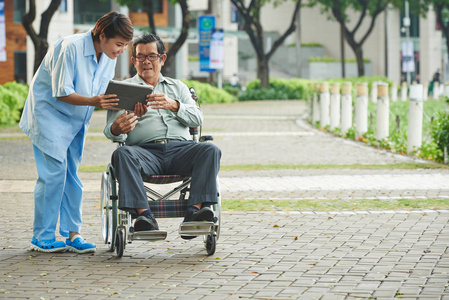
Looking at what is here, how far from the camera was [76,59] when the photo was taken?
20.7 feet

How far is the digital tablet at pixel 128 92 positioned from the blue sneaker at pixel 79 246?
1079 mm

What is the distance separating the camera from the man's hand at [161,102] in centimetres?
630

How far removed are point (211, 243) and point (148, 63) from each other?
1.45 meters

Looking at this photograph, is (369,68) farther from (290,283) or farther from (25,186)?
(290,283)

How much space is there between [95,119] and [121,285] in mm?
20794

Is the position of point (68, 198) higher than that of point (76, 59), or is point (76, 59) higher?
point (76, 59)

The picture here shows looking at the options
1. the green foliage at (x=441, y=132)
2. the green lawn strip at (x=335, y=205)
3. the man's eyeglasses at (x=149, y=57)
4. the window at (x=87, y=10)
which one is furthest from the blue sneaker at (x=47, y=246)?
the window at (x=87, y=10)

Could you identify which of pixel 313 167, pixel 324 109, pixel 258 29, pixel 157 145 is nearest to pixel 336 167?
pixel 313 167

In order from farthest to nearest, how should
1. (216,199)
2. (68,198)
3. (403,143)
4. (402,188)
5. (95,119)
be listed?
(95,119)
(403,143)
(402,188)
(68,198)
(216,199)

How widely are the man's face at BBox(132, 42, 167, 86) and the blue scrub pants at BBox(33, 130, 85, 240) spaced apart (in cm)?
65

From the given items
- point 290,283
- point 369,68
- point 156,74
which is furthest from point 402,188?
point 369,68

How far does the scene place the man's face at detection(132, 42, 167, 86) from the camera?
664cm

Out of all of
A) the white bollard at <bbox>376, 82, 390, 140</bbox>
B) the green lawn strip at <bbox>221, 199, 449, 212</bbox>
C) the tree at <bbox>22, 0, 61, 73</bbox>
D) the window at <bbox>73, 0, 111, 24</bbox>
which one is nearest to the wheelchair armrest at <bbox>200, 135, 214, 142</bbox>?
the green lawn strip at <bbox>221, 199, 449, 212</bbox>

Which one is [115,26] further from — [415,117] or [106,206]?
[415,117]
